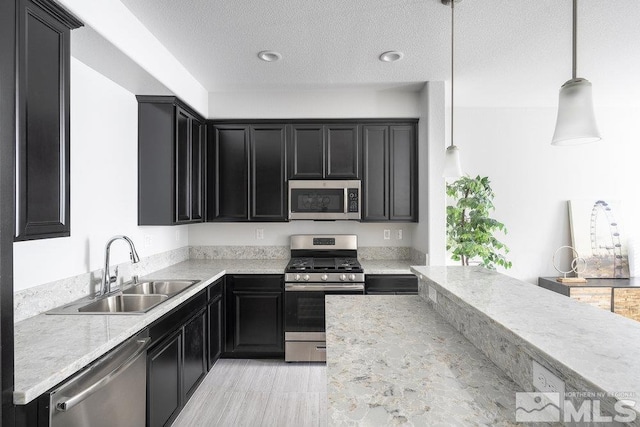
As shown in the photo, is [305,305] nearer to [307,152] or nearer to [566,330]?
[307,152]

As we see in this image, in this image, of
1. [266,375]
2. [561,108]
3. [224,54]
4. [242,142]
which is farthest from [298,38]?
[266,375]

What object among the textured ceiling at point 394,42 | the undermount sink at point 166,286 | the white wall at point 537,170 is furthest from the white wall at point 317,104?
the undermount sink at point 166,286

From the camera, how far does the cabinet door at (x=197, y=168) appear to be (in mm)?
3189

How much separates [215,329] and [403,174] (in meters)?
2.30

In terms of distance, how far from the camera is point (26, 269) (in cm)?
177

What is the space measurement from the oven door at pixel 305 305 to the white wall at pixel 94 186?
133 cm

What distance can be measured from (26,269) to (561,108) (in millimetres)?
2475

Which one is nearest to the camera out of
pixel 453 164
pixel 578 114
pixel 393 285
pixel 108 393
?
pixel 578 114

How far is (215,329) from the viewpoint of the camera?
3.02 m

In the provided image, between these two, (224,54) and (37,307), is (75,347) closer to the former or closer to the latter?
(37,307)

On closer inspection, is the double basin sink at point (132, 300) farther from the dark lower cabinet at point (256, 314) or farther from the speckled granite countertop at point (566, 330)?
the speckled granite countertop at point (566, 330)

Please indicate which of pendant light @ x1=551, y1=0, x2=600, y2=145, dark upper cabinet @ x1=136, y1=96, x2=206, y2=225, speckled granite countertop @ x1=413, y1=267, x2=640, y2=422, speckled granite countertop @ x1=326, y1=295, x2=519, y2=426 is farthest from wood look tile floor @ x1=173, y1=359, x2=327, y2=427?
pendant light @ x1=551, y1=0, x2=600, y2=145

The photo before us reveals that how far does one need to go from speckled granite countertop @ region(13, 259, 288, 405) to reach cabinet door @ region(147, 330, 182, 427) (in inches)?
9.4

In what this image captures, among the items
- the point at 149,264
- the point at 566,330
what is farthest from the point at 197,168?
the point at 566,330
